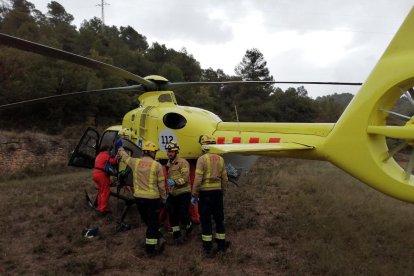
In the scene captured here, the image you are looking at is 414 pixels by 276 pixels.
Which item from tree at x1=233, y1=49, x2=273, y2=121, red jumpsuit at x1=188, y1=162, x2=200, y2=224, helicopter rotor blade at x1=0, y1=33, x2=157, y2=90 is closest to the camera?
helicopter rotor blade at x1=0, y1=33, x2=157, y2=90

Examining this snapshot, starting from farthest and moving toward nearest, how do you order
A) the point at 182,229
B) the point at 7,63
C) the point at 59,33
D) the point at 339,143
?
the point at 59,33 < the point at 7,63 < the point at 182,229 < the point at 339,143

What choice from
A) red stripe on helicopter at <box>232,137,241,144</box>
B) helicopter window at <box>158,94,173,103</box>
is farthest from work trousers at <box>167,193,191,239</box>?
helicopter window at <box>158,94,173,103</box>

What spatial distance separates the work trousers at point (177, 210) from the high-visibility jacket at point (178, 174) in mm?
145

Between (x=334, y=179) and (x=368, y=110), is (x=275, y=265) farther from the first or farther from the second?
(x=334, y=179)

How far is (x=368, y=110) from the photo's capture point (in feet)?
15.7

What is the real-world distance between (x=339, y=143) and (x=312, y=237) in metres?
2.68

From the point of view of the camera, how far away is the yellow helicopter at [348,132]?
4.57 m

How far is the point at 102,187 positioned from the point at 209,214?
130 inches

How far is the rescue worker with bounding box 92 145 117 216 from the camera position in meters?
8.66

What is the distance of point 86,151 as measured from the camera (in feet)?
33.1

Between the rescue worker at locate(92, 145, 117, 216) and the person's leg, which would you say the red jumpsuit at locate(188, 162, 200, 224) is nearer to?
the person's leg

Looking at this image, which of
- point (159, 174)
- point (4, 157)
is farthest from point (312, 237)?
point (4, 157)

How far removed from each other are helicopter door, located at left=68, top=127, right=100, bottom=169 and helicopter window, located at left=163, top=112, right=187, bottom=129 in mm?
2900

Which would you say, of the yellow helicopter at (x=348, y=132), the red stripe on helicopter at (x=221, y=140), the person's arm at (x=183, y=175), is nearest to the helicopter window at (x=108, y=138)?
the yellow helicopter at (x=348, y=132)
